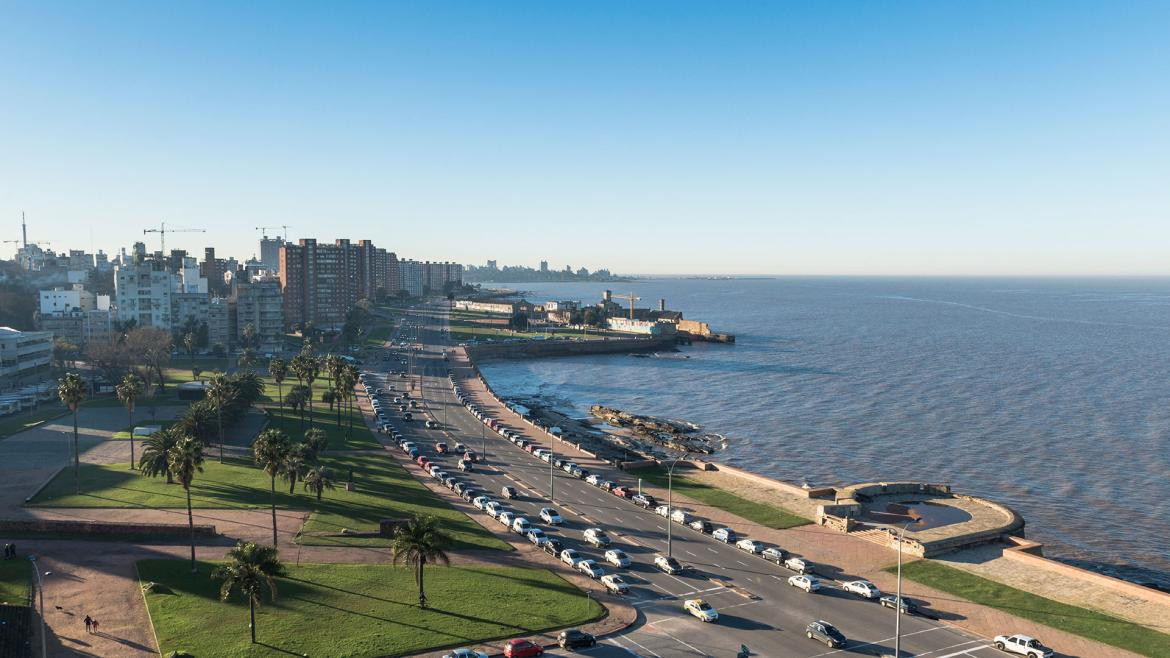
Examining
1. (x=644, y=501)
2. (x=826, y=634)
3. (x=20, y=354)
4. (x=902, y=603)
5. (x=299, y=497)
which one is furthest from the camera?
(x=20, y=354)

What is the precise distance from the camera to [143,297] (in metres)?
190

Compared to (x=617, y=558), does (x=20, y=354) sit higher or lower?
higher

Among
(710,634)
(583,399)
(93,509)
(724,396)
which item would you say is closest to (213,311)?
(583,399)

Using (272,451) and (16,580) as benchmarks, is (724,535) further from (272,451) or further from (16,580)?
(16,580)

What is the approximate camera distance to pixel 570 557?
56.2m

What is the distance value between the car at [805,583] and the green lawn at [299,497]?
832 inches

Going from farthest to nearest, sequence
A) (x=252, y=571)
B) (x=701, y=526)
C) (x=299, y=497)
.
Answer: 1. (x=299, y=497)
2. (x=701, y=526)
3. (x=252, y=571)

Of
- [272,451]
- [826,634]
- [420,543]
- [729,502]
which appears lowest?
[729,502]

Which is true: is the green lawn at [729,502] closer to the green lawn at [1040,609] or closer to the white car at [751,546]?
the white car at [751,546]

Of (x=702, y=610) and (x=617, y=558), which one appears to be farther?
(x=617, y=558)

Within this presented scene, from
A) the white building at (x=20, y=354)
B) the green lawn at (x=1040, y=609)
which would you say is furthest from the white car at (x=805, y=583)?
the white building at (x=20, y=354)

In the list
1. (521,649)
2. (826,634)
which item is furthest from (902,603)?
(521,649)

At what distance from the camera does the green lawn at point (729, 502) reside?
224 ft

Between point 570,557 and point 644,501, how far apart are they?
17.3 meters
